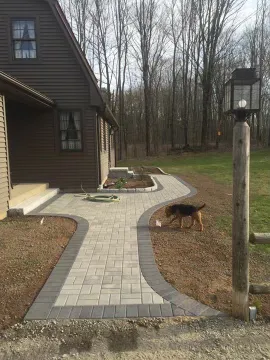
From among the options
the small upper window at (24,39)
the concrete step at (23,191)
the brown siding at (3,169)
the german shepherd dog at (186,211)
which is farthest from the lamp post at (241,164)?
the small upper window at (24,39)

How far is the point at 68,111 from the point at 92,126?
0.97 meters

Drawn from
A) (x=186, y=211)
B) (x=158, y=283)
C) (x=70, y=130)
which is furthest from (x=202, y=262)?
(x=70, y=130)

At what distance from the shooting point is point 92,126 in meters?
10.1

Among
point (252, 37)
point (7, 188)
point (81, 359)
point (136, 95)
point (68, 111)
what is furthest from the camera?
point (136, 95)

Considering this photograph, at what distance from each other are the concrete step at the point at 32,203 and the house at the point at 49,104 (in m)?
0.92

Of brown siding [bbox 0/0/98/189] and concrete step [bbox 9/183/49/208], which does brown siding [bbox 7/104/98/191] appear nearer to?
brown siding [bbox 0/0/98/189]

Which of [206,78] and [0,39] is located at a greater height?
[206,78]

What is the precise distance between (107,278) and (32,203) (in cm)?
469

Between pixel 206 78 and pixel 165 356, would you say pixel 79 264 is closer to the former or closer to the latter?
pixel 165 356

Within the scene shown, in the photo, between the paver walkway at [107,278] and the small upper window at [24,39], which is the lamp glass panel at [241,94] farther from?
the small upper window at [24,39]

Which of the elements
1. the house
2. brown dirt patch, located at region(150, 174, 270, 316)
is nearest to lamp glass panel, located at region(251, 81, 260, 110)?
brown dirt patch, located at region(150, 174, 270, 316)

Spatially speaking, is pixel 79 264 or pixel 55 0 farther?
pixel 55 0

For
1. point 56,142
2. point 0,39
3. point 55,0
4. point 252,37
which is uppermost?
point 252,37

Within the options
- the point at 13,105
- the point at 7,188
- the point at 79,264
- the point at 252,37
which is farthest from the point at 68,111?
the point at 252,37
